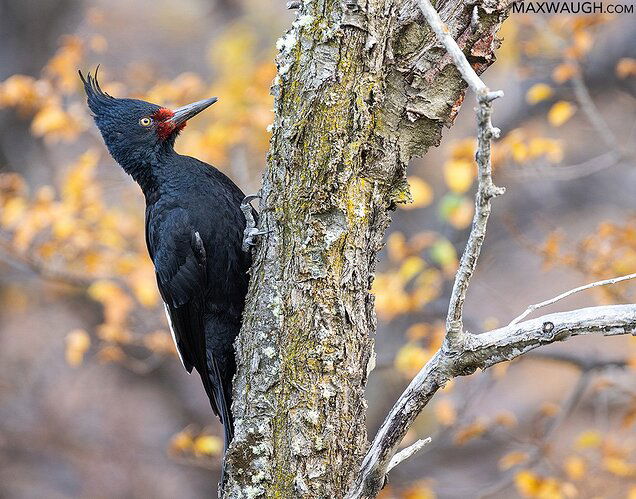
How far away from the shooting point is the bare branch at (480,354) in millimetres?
1647

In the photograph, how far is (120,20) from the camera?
7672mm

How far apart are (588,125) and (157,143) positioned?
350 cm

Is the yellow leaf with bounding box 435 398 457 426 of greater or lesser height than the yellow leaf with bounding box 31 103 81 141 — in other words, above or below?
below

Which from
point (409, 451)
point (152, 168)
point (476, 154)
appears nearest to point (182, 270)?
point (152, 168)

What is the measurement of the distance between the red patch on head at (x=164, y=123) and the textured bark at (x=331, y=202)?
126cm

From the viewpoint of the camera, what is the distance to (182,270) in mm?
2967

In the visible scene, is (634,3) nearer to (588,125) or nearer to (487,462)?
(588,125)

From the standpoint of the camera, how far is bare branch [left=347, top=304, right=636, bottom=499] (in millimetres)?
1647

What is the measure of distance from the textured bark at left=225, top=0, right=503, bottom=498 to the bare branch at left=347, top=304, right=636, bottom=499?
15 centimetres

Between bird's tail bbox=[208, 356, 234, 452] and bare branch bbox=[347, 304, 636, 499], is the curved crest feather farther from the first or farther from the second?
bare branch bbox=[347, 304, 636, 499]

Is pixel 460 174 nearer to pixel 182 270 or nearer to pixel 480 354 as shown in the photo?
pixel 182 270

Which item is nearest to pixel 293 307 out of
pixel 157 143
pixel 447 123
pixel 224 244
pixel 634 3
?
pixel 447 123

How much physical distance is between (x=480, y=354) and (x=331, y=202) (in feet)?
1.78

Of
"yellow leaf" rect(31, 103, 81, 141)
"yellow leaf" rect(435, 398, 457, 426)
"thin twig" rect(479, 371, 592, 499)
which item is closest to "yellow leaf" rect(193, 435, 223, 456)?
"yellow leaf" rect(435, 398, 457, 426)
